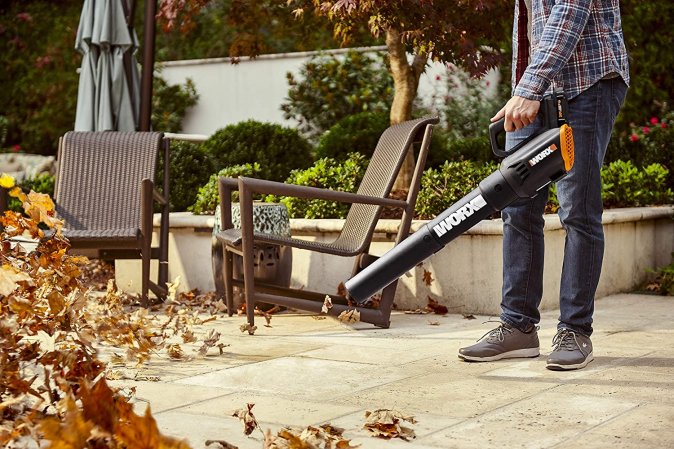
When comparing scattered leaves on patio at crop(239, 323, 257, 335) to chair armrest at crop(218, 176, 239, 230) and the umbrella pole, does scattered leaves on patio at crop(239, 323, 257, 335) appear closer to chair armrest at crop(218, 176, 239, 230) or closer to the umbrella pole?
chair armrest at crop(218, 176, 239, 230)

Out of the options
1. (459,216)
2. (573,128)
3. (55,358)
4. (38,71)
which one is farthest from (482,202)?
(38,71)

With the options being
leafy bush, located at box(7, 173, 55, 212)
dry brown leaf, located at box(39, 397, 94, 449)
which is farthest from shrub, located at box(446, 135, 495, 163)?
dry brown leaf, located at box(39, 397, 94, 449)

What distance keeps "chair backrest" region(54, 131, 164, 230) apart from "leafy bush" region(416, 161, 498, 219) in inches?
65.8

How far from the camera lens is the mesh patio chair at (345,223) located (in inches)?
210

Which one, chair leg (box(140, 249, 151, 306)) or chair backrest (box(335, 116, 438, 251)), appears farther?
chair leg (box(140, 249, 151, 306))

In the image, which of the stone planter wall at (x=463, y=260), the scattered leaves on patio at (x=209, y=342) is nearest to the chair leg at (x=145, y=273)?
the stone planter wall at (x=463, y=260)

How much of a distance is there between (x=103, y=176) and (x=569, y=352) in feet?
11.9

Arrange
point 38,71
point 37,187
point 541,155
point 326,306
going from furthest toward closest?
point 38,71 < point 37,187 < point 326,306 < point 541,155

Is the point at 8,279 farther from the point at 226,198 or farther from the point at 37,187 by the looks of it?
the point at 37,187

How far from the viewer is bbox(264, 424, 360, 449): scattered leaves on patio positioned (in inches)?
115

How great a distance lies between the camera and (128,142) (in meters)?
6.98

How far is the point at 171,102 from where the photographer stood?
43.4 ft

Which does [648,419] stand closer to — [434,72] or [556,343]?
[556,343]

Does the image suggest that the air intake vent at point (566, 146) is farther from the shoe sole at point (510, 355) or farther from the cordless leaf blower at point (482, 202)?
the shoe sole at point (510, 355)
